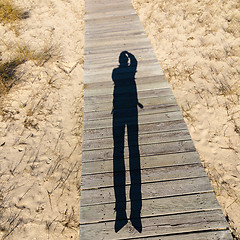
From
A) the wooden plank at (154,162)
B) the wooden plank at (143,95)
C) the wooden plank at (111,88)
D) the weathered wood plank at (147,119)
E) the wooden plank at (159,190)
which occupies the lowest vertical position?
the wooden plank at (159,190)

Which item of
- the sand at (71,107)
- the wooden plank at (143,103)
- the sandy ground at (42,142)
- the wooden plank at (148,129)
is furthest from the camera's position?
the wooden plank at (143,103)

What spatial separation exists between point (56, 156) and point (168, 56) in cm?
534

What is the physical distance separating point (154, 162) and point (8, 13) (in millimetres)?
10267

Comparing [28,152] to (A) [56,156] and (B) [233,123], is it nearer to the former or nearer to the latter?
(A) [56,156]

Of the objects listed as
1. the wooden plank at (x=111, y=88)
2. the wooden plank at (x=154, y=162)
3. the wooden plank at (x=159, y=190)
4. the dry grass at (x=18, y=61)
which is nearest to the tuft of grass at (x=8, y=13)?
the dry grass at (x=18, y=61)

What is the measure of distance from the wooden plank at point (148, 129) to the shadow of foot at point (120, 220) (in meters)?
1.62

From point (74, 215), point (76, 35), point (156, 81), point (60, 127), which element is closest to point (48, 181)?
point (74, 215)

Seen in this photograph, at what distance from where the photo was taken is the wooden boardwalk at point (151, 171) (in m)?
2.74

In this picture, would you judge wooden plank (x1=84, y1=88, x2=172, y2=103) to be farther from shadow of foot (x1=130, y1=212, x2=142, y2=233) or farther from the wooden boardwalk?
shadow of foot (x1=130, y1=212, x2=142, y2=233)

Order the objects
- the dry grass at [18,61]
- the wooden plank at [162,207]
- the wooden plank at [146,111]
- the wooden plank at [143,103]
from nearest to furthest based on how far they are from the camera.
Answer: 1. the wooden plank at [162,207]
2. the wooden plank at [146,111]
3. the wooden plank at [143,103]
4. the dry grass at [18,61]

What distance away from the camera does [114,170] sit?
333 cm

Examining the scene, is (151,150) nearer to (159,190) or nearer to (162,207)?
(159,190)

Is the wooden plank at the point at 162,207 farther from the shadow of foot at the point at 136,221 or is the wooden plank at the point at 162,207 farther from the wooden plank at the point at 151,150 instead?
the wooden plank at the point at 151,150

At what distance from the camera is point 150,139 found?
3725 mm
